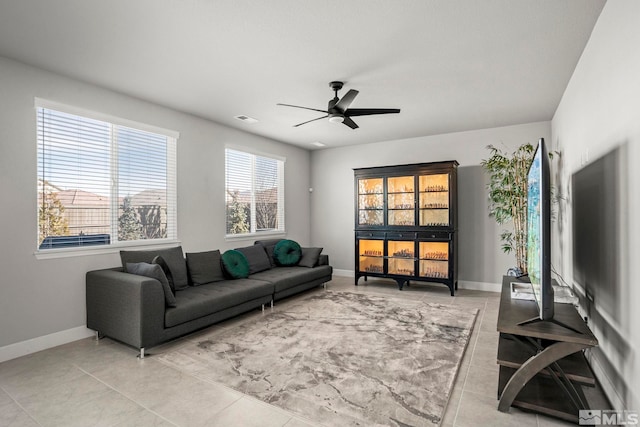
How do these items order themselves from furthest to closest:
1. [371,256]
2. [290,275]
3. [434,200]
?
[371,256]
[434,200]
[290,275]

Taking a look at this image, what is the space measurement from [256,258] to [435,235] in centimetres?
292

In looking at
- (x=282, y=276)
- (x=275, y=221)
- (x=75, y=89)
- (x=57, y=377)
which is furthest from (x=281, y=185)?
(x=57, y=377)

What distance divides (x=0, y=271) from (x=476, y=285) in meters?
6.25

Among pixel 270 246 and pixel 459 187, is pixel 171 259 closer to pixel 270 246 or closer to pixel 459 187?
pixel 270 246

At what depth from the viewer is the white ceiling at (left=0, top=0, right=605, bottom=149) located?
7.84 ft

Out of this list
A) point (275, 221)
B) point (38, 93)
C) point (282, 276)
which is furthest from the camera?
point (275, 221)

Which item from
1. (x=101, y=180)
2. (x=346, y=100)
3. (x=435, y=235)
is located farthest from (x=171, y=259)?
(x=435, y=235)

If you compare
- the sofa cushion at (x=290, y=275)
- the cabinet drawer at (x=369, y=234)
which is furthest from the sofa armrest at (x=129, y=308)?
the cabinet drawer at (x=369, y=234)

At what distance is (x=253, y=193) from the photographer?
6.04 m

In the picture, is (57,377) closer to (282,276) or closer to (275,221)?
(282,276)

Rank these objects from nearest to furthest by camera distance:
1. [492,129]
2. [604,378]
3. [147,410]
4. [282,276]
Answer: [147,410]
[604,378]
[282,276]
[492,129]

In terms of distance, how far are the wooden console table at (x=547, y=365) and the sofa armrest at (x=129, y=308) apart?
283 centimetres

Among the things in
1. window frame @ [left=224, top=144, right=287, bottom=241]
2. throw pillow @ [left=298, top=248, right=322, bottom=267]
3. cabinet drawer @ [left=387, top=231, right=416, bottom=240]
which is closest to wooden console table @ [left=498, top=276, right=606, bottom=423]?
cabinet drawer @ [left=387, top=231, right=416, bottom=240]

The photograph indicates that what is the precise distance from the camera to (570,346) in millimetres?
1897
